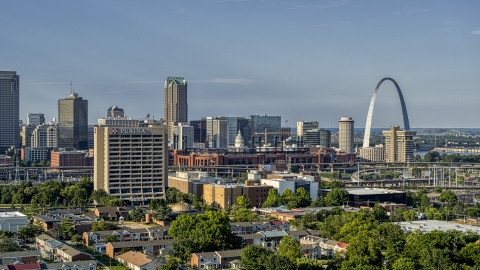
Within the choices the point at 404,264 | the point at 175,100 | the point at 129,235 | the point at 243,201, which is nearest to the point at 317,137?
the point at 175,100

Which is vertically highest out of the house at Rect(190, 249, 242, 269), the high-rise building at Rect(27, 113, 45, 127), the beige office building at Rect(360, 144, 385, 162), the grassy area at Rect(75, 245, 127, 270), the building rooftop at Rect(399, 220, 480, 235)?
the high-rise building at Rect(27, 113, 45, 127)

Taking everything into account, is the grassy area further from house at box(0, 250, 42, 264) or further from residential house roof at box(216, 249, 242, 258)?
residential house roof at box(216, 249, 242, 258)

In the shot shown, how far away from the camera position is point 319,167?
4178 inches

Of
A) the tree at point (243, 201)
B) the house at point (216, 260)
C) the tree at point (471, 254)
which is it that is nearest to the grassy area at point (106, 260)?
the house at point (216, 260)

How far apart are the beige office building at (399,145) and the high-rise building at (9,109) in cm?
7099

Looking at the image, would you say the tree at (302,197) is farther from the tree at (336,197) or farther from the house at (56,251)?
the house at (56,251)

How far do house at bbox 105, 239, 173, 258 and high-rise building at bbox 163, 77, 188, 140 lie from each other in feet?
442

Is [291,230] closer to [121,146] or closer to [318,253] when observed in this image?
[318,253]

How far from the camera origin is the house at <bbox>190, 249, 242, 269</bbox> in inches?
1302

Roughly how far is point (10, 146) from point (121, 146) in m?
84.2

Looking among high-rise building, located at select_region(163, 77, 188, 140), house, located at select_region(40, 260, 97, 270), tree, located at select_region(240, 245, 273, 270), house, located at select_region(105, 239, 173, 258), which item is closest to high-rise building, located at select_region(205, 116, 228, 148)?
high-rise building, located at select_region(163, 77, 188, 140)

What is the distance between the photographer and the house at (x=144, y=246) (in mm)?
36062

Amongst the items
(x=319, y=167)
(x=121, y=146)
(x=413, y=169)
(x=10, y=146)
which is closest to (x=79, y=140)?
(x=10, y=146)

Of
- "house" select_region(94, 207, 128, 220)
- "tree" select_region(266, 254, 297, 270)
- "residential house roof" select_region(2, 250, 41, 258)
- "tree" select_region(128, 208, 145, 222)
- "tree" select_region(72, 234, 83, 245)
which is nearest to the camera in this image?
"tree" select_region(266, 254, 297, 270)
